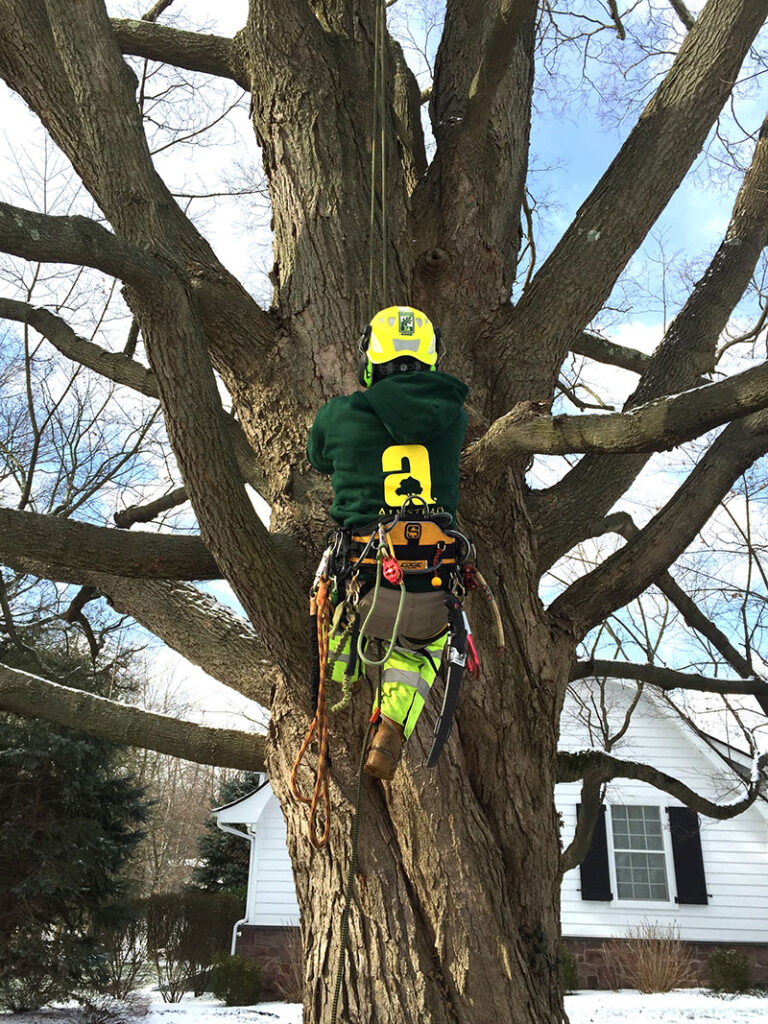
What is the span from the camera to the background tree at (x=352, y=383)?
3.64 m

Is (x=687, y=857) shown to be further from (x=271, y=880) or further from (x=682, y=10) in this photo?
(x=682, y=10)

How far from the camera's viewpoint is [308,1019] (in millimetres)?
3682

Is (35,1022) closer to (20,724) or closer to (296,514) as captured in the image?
(20,724)

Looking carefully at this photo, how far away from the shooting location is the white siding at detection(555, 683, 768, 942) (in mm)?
14305

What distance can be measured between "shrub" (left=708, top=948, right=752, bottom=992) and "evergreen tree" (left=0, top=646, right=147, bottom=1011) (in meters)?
8.88

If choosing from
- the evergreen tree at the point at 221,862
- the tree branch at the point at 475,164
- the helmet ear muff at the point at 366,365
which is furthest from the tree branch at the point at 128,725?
the evergreen tree at the point at 221,862

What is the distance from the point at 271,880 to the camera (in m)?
15.4

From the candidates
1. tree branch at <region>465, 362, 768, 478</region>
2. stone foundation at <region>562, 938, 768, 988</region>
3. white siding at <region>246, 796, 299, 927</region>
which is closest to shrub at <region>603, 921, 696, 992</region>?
stone foundation at <region>562, 938, 768, 988</region>

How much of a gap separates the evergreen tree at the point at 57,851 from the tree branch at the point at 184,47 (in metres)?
6.88

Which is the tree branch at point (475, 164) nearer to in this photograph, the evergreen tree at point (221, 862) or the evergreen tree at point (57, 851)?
the evergreen tree at point (57, 851)

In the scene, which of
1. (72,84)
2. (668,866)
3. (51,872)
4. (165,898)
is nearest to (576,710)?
(668,866)

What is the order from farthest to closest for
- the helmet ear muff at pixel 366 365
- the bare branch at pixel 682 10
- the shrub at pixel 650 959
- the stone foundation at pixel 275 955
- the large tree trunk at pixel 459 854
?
the stone foundation at pixel 275 955 < the shrub at pixel 650 959 < the bare branch at pixel 682 10 < the large tree trunk at pixel 459 854 < the helmet ear muff at pixel 366 365

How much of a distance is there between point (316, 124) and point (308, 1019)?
4563mm

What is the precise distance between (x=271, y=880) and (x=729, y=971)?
24.4 ft
